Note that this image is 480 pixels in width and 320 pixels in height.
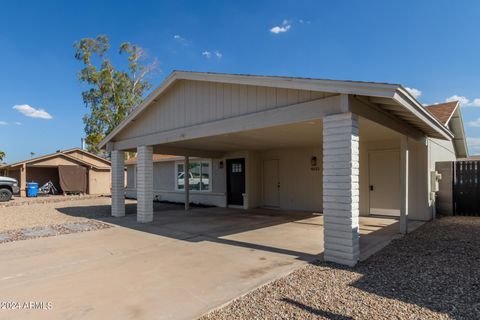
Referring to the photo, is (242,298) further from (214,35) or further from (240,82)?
(214,35)

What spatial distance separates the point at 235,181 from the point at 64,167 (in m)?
15.0

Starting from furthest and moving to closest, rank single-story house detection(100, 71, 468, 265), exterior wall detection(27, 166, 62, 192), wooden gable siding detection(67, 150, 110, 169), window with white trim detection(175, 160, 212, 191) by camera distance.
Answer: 1. wooden gable siding detection(67, 150, 110, 169)
2. exterior wall detection(27, 166, 62, 192)
3. window with white trim detection(175, 160, 212, 191)
4. single-story house detection(100, 71, 468, 265)

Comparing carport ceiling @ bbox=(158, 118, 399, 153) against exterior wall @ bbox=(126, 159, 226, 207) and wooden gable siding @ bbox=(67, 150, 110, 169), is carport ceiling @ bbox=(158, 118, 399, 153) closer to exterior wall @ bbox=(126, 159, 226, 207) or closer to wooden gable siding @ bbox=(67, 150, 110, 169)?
exterior wall @ bbox=(126, 159, 226, 207)

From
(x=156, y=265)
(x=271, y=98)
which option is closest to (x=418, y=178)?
(x=271, y=98)

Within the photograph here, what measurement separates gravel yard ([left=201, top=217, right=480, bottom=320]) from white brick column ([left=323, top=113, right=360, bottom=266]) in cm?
30

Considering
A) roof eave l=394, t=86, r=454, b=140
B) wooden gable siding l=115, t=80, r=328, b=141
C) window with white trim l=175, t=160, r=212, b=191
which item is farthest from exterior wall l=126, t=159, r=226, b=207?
roof eave l=394, t=86, r=454, b=140

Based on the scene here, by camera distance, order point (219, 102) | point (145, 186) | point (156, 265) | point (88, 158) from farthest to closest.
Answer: point (88, 158), point (145, 186), point (219, 102), point (156, 265)

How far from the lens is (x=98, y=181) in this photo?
22922mm

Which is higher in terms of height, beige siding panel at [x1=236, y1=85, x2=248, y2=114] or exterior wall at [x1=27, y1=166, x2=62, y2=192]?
beige siding panel at [x1=236, y1=85, x2=248, y2=114]

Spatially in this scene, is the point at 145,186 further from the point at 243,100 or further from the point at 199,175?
the point at 199,175

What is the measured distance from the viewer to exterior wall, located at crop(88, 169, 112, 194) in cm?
2247

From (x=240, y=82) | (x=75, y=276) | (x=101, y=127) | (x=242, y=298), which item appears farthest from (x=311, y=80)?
(x=101, y=127)

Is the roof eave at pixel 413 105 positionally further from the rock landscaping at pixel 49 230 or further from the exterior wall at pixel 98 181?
the exterior wall at pixel 98 181

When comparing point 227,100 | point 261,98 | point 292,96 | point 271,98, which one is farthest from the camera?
point 227,100
